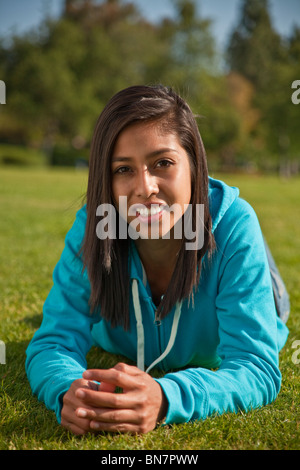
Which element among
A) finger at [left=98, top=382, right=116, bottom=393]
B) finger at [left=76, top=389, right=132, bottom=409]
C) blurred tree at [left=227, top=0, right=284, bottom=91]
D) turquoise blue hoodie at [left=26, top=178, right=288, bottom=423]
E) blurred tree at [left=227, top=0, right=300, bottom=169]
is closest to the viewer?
finger at [left=76, top=389, right=132, bottom=409]

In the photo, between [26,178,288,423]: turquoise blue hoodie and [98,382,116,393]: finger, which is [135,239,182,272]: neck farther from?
[98,382,116,393]: finger

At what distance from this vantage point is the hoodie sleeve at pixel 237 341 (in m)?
2.03

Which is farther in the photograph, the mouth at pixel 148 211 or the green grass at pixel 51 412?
the mouth at pixel 148 211

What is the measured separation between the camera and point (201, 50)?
45.9m

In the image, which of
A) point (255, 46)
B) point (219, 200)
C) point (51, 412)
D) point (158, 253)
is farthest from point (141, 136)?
point (255, 46)

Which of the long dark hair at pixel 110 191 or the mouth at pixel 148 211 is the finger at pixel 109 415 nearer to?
the long dark hair at pixel 110 191

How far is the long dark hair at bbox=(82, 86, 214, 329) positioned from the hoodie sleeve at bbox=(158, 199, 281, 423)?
0.12 metres

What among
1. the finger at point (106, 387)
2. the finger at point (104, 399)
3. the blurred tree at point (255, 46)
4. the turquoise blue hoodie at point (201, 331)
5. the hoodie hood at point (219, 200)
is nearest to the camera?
the finger at point (104, 399)

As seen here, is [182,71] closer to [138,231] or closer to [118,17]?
[118,17]

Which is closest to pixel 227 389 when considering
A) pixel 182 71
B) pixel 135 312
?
pixel 135 312

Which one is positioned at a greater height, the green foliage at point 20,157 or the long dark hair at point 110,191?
the green foliage at point 20,157

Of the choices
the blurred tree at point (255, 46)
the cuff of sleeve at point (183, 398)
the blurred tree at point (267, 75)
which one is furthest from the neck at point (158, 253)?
the blurred tree at point (255, 46)

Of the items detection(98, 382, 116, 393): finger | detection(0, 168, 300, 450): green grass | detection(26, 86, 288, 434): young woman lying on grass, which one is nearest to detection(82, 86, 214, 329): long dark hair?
detection(26, 86, 288, 434): young woman lying on grass

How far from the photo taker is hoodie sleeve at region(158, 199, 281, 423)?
2.03m
